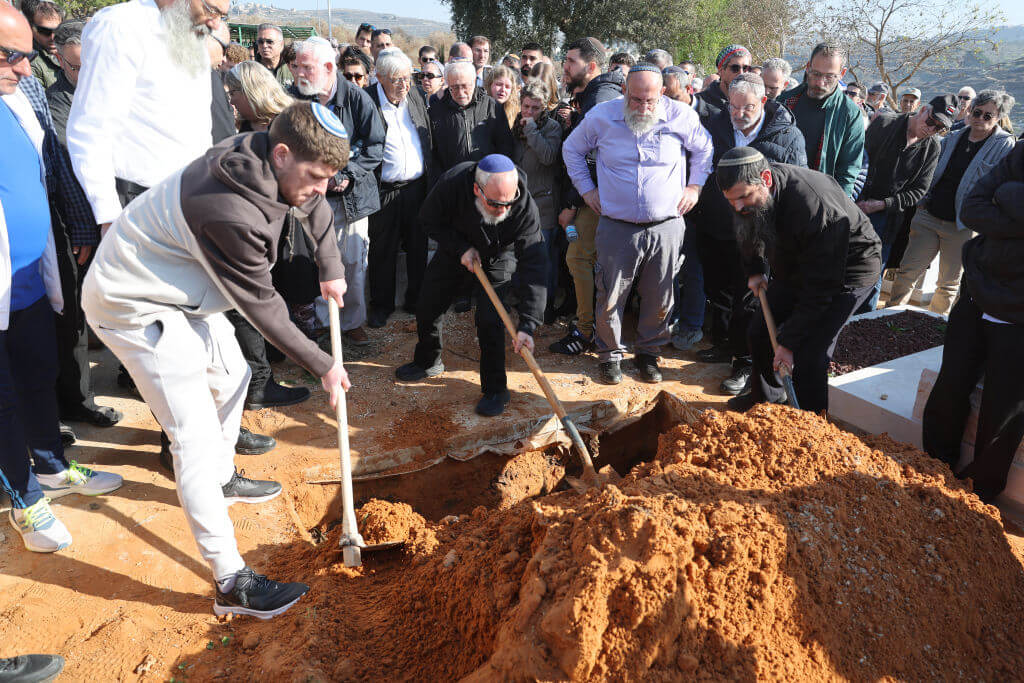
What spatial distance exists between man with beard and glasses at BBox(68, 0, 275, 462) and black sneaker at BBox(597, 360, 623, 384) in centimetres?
314

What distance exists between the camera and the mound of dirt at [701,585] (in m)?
1.99

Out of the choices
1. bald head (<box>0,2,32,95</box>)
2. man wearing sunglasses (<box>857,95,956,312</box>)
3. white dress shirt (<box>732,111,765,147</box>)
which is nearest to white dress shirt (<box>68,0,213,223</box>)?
bald head (<box>0,2,32,95</box>)

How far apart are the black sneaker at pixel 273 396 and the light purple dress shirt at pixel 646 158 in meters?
2.58

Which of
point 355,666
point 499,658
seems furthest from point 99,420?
Result: point 499,658

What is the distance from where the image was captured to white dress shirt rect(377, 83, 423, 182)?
207 inches

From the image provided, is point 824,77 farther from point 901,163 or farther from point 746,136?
point 901,163

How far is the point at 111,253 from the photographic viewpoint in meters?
2.45

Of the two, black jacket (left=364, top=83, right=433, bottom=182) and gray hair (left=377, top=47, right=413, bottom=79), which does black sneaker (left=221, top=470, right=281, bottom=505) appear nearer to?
black jacket (left=364, top=83, right=433, bottom=182)

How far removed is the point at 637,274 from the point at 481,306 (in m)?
1.27

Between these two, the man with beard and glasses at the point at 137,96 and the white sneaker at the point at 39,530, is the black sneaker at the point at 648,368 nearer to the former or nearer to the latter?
the man with beard and glasses at the point at 137,96

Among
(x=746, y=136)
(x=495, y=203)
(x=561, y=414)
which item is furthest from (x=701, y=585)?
(x=746, y=136)

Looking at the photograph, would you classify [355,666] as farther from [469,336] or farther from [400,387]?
[469,336]

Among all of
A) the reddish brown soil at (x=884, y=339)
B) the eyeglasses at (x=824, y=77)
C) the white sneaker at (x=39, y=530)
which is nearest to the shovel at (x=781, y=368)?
the reddish brown soil at (x=884, y=339)

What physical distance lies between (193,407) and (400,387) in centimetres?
228
